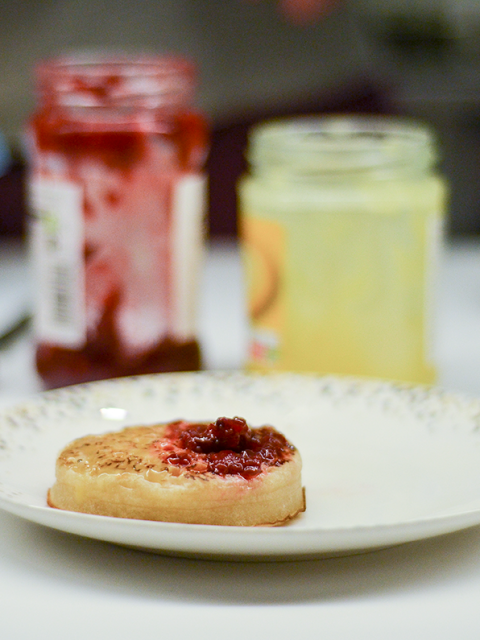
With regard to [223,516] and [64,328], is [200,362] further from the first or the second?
[223,516]

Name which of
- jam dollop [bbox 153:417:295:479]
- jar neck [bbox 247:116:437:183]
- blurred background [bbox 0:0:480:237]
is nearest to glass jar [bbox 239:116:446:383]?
jar neck [bbox 247:116:437:183]

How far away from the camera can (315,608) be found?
431 mm

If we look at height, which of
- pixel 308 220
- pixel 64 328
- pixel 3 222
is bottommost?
pixel 3 222

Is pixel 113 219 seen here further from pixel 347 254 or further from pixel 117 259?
pixel 347 254

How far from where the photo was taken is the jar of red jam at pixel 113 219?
836 mm

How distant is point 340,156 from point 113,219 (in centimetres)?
22

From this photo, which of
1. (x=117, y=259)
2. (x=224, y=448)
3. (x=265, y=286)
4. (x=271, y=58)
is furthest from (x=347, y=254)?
(x=271, y=58)

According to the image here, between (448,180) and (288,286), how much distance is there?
130cm

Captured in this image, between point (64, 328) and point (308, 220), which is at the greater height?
point (308, 220)

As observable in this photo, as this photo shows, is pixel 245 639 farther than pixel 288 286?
No

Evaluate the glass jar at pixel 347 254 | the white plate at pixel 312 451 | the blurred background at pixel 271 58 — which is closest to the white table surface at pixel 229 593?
the white plate at pixel 312 451

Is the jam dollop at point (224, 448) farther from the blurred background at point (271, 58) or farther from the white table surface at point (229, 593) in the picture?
the blurred background at point (271, 58)

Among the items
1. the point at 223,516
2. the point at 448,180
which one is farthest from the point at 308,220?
the point at 448,180

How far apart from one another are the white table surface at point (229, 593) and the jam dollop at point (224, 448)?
52 mm
